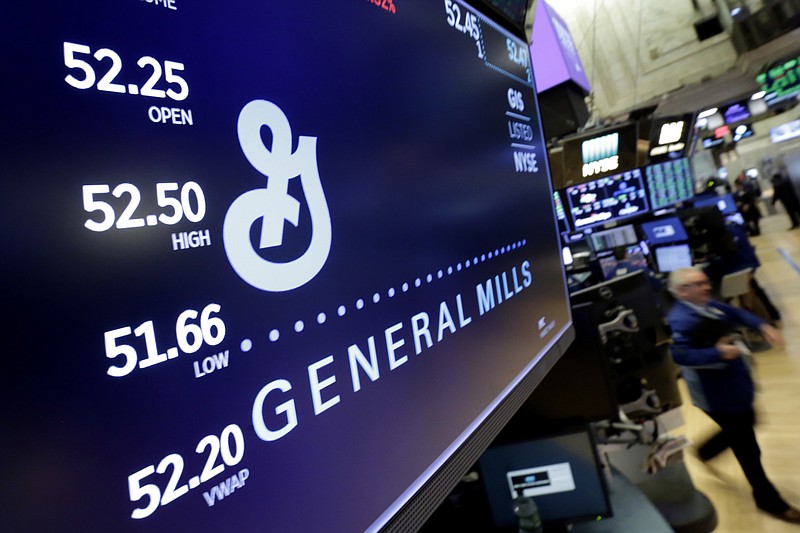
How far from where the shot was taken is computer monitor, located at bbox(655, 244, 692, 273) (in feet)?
21.6

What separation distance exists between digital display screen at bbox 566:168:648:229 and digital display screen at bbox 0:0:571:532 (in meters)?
6.04

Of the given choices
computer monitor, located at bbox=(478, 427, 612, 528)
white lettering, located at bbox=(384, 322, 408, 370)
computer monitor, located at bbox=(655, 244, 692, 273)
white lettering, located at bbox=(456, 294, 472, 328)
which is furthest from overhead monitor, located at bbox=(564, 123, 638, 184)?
white lettering, located at bbox=(384, 322, 408, 370)

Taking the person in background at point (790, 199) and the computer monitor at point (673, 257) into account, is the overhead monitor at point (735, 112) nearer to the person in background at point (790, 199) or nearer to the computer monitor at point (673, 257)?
the person in background at point (790, 199)

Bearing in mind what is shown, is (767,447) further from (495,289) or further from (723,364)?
(495,289)

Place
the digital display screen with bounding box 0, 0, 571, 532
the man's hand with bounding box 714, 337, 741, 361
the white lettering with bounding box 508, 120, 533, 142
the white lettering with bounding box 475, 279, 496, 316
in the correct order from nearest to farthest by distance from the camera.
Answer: the digital display screen with bounding box 0, 0, 571, 532 < the white lettering with bounding box 475, 279, 496, 316 < the white lettering with bounding box 508, 120, 533, 142 < the man's hand with bounding box 714, 337, 741, 361

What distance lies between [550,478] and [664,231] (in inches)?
229

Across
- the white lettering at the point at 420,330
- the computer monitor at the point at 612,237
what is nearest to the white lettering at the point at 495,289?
the white lettering at the point at 420,330

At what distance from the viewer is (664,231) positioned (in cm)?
668

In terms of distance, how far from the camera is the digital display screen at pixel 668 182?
262 inches

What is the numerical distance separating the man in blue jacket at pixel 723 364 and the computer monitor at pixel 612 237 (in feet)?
12.1

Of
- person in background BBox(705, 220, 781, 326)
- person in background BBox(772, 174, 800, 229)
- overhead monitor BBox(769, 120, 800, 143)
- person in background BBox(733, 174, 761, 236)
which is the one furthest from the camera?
overhead monitor BBox(769, 120, 800, 143)

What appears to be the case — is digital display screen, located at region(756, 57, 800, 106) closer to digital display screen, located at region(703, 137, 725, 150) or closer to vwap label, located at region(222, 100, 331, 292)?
vwap label, located at region(222, 100, 331, 292)

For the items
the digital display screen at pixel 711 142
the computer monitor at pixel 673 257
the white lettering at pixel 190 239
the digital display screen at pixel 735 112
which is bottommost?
the computer monitor at pixel 673 257

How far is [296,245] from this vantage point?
65 centimetres
